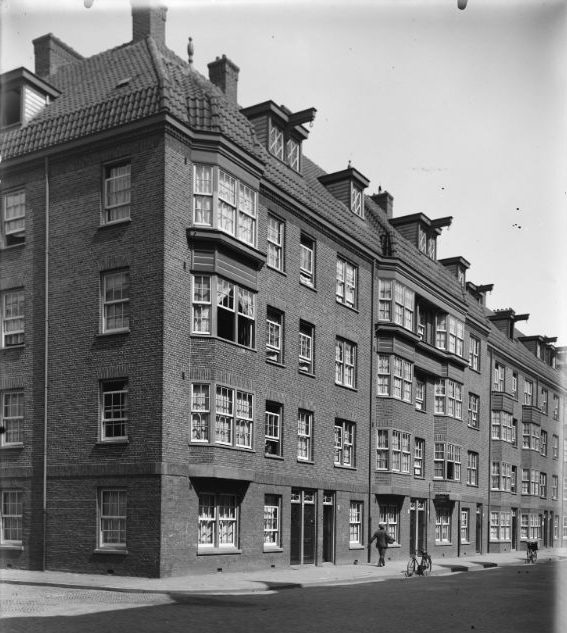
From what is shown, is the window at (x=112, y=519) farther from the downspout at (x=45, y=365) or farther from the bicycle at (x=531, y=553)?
the bicycle at (x=531, y=553)

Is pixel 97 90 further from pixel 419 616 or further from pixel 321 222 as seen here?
pixel 419 616

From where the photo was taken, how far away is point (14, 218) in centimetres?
2672

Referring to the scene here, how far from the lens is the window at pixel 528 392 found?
194ft

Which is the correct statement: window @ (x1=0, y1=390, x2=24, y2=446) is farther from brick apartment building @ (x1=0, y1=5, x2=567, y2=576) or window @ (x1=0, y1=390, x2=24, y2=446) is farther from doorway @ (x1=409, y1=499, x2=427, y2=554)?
doorway @ (x1=409, y1=499, x2=427, y2=554)

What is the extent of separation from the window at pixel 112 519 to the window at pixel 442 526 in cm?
2206

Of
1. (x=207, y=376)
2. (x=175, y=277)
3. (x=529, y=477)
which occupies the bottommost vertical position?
(x=529, y=477)

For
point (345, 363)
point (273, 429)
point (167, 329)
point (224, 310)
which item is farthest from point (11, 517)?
point (345, 363)

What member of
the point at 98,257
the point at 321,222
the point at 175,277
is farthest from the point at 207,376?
the point at 321,222

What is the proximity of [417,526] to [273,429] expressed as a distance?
14.1 metres

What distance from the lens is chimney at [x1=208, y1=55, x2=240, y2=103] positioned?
31422 mm

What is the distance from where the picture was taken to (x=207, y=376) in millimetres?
24359

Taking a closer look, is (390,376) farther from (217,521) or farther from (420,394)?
(217,521)

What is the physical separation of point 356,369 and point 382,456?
4117 millimetres

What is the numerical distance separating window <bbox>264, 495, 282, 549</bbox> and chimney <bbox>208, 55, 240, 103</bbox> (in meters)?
14.6
